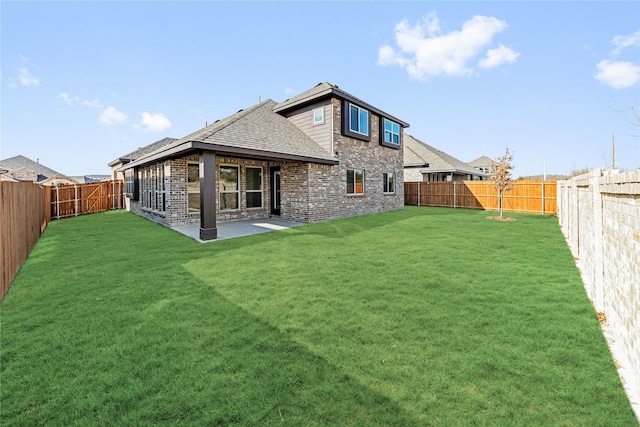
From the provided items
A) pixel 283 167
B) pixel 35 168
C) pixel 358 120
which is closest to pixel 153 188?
pixel 283 167

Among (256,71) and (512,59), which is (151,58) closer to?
(256,71)

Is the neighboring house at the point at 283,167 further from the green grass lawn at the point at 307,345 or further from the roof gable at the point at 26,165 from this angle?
the roof gable at the point at 26,165

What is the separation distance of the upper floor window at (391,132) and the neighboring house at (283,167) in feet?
2.33

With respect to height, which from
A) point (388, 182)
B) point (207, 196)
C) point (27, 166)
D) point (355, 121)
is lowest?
point (207, 196)

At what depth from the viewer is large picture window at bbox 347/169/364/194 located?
15195 millimetres

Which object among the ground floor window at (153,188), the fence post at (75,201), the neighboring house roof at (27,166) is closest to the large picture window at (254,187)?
the ground floor window at (153,188)

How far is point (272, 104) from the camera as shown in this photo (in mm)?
16422

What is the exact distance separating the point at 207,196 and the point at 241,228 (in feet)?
8.21

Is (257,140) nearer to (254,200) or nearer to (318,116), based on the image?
(254,200)

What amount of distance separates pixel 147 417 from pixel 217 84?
18682 millimetres

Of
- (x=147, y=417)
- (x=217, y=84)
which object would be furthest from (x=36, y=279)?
(x=217, y=84)

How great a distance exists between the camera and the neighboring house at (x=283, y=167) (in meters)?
11.5

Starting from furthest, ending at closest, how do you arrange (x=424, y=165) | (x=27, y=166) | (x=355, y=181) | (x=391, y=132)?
(x=27, y=166) < (x=424, y=165) < (x=391, y=132) < (x=355, y=181)

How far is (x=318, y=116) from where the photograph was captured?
1434cm
